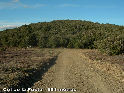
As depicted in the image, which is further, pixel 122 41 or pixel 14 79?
pixel 122 41

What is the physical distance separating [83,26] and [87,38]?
35243 millimetres

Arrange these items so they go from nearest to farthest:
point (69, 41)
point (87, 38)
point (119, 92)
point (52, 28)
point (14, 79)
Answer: point (119, 92)
point (14, 79)
point (87, 38)
point (69, 41)
point (52, 28)

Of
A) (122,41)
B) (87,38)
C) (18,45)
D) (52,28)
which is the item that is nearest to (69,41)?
(87,38)

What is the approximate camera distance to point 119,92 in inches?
551

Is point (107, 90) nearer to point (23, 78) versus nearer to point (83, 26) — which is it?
point (23, 78)

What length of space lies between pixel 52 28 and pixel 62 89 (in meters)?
91.9

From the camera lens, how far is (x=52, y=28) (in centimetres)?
10562

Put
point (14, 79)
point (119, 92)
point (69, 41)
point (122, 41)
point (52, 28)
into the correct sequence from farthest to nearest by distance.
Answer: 1. point (52, 28)
2. point (69, 41)
3. point (122, 41)
4. point (14, 79)
5. point (119, 92)

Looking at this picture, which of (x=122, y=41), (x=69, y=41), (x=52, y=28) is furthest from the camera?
(x=52, y=28)

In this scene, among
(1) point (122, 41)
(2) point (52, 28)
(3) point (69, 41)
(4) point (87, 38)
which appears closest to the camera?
(1) point (122, 41)

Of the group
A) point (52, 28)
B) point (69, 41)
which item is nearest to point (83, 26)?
point (52, 28)

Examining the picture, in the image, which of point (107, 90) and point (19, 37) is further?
point (19, 37)

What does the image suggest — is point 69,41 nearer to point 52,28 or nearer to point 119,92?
point 52,28

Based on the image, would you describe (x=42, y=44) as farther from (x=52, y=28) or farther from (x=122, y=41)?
(x=122, y=41)
